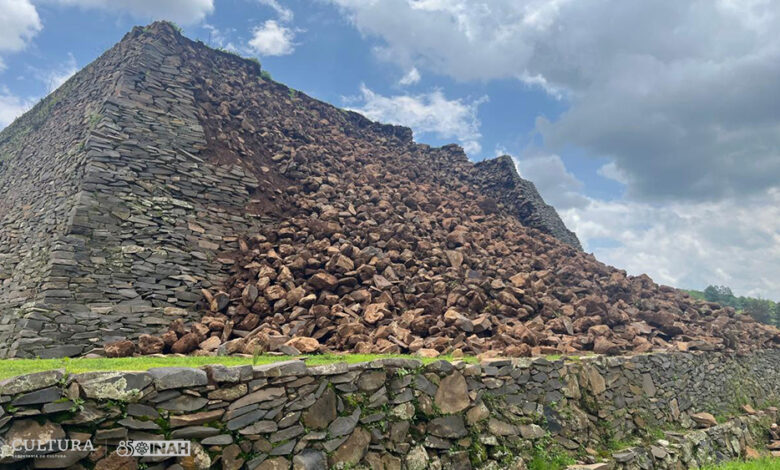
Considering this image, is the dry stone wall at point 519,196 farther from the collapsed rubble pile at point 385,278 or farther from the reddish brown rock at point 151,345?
the reddish brown rock at point 151,345

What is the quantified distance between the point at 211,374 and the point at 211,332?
547 cm

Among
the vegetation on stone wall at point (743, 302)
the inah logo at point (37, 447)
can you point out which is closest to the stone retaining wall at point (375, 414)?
the inah logo at point (37, 447)

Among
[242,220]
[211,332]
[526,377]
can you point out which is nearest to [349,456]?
[526,377]

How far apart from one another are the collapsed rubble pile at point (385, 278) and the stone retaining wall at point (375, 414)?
48.0 inches

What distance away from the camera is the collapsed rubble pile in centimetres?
926

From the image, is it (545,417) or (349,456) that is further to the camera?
(545,417)

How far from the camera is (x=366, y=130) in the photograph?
88.3 ft

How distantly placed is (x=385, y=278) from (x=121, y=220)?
759cm

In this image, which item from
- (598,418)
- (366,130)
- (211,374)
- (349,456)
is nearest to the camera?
(211,374)

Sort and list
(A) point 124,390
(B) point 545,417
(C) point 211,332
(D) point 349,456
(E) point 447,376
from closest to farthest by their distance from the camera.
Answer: (A) point 124,390, (D) point 349,456, (E) point 447,376, (B) point 545,417, (C) point 211,332

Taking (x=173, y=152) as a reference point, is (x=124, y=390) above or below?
below

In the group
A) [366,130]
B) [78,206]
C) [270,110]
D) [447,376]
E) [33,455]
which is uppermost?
[366,130]

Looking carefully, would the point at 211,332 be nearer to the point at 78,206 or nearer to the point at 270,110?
the point at 78,206

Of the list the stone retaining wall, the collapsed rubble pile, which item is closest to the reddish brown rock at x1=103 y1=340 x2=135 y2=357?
the collapsed rubble pile
